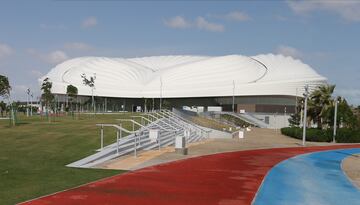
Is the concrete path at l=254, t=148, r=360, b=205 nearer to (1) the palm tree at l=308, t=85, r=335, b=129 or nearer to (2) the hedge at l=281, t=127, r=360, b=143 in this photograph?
(2) the hedge at l=281, t=127, r=360, b=143

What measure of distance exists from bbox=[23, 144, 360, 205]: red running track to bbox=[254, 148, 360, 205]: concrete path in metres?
0.51

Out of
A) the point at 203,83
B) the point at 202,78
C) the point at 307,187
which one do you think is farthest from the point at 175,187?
the point at 202,78

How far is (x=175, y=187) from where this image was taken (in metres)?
13.6

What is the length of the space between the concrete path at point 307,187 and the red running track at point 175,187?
51 cm

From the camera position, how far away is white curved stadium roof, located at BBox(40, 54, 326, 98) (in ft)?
416

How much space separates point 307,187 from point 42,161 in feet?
34.2

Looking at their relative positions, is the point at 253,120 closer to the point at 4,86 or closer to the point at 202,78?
the point at 202,78

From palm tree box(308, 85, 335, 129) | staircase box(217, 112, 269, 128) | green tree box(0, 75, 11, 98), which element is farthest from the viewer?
staircase box(217, 112, 269, 128)

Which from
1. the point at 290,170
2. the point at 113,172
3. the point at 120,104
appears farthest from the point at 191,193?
the point at 120,104

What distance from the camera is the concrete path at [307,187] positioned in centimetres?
1246

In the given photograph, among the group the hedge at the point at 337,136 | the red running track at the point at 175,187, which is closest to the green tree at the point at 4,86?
the red running track at the point at 175,187

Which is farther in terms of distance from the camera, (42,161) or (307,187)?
(42,161)

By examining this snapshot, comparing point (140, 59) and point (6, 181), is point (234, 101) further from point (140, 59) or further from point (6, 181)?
point (6, 181)

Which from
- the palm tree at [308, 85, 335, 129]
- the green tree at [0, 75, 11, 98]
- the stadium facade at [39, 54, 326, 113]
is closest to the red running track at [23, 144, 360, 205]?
the green tree at [0, 75, 11, 98]
